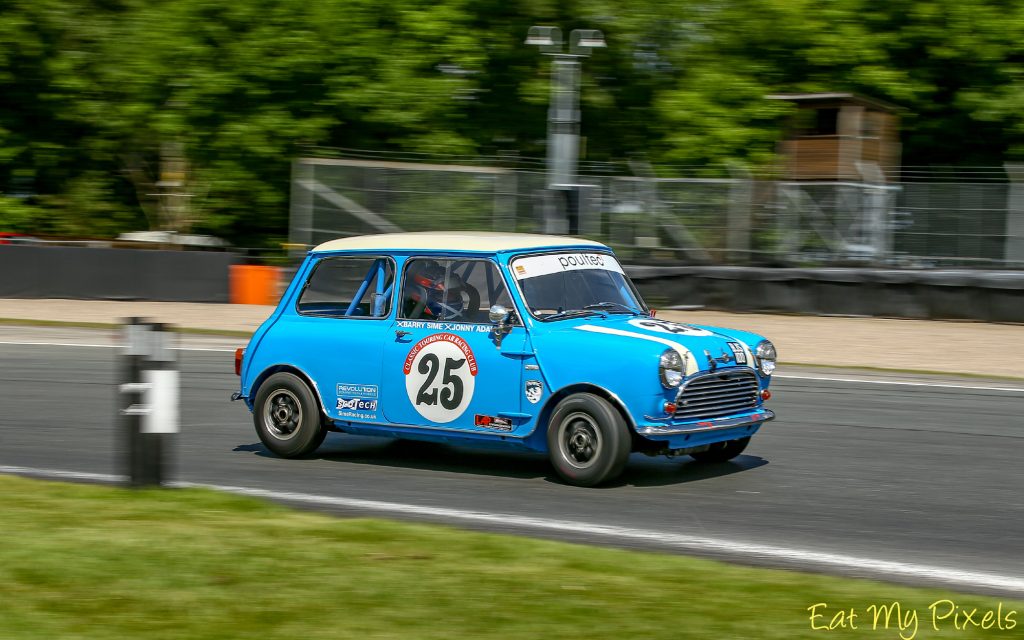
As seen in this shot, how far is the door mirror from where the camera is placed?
834cm

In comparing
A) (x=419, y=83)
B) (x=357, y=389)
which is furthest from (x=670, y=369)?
(x=419, y=83)

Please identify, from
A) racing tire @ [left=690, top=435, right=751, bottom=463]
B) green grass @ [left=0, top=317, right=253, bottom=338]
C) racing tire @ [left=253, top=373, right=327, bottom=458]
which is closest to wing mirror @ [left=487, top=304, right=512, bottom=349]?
racing tire @ [left=253, top=373, right=327, bottom=458]

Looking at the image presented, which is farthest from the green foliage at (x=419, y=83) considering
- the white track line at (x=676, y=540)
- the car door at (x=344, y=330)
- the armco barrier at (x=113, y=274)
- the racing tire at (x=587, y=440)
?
the white track line at (x=676, y=540)

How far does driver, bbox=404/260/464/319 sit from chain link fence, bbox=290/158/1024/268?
1497 cm

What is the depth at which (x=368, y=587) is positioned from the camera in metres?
5.34

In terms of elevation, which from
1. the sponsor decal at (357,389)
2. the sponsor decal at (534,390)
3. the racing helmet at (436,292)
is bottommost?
the sponsor decal at (357,389)

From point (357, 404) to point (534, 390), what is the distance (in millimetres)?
1434

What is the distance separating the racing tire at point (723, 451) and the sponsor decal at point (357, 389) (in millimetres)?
2317

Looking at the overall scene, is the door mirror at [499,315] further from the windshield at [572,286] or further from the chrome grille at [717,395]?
the chrome grille at [717,395]

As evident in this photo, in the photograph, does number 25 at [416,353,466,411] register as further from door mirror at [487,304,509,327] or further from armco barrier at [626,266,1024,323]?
armco barrier at [626,266,1024,323]

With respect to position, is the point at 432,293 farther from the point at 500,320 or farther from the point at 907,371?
the point at 907,371

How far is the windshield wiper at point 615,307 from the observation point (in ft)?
28.8

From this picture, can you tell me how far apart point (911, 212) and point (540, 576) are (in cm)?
1967

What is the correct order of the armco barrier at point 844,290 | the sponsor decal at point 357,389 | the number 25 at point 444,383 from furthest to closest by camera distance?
the armco barrier at point 844,290
the sponsor decal at point 357,389
the number 25 at point 444,383
